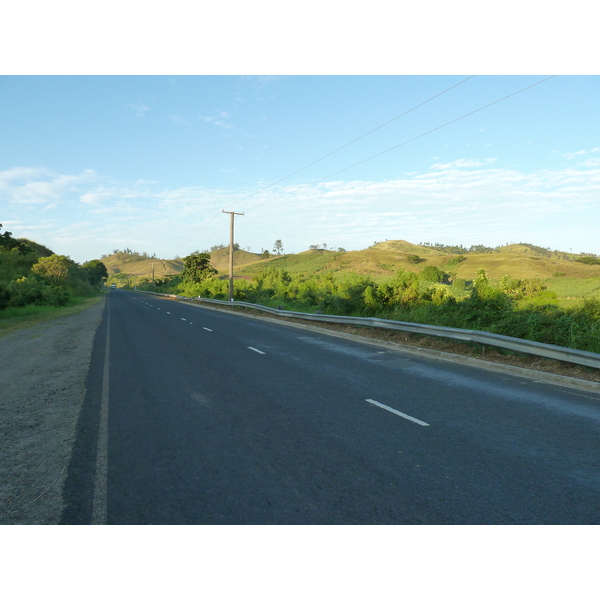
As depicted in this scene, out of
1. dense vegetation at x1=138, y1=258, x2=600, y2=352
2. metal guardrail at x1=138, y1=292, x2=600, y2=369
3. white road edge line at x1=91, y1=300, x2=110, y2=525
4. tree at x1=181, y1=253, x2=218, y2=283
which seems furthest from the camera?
tree at x1=181, y1=253, x2=218, y2=283

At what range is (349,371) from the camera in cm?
930

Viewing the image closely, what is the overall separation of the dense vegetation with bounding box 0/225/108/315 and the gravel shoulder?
22.0 metres

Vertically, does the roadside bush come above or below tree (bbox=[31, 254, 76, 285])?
below

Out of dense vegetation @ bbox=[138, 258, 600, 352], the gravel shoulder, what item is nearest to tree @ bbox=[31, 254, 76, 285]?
dense vegetation @ bbox=[138, 258, 600, 352]

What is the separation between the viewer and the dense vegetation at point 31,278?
30791 mm

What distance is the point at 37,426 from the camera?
19.4 ft

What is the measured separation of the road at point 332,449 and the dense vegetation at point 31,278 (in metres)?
28.3

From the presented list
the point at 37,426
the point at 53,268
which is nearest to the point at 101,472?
the point at 37,426

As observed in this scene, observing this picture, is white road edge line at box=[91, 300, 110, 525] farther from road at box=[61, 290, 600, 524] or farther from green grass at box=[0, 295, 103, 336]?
green grass at box=[0, 295, 103, 336]

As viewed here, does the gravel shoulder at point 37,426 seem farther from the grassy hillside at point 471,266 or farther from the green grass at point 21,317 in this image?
the grassy hillside at point 471,266

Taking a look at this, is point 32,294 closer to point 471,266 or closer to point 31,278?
point 31,278

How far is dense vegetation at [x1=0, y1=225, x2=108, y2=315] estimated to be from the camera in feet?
101

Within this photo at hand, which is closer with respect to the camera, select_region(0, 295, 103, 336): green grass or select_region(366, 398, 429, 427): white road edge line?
select_region(366, 398, 429, 427): white road edge line

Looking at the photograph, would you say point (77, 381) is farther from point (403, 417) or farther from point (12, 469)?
point (403, 417)
